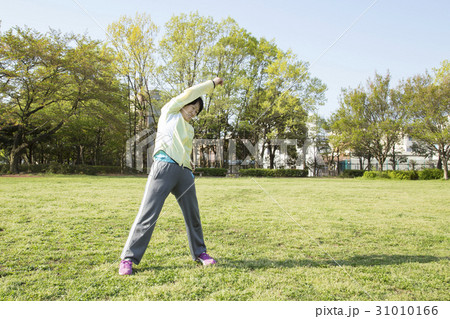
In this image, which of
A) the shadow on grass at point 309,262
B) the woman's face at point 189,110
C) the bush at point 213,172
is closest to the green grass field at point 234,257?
the shadow on grass at point 309,262

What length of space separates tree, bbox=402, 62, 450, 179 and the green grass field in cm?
2114

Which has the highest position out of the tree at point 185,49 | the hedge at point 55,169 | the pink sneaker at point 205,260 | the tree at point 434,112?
the tree at point 185,49

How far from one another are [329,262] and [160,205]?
1.91 meters

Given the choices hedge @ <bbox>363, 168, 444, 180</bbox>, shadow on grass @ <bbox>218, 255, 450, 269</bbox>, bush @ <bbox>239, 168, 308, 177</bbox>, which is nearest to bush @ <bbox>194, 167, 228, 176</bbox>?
bush @ <bbox>239, 168, 308, 177</bbox>

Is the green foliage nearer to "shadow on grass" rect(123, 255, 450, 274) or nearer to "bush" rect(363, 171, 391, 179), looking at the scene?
"bush" rect(363, 171, 391, 179)

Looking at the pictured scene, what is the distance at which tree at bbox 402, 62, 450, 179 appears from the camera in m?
23.2

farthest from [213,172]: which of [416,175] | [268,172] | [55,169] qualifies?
[416,175]

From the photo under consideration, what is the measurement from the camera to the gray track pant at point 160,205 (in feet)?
9.37

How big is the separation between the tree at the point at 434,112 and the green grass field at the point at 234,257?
2114 centimetres

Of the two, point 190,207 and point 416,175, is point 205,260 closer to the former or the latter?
point 190,207

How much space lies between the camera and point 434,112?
23.9 metres

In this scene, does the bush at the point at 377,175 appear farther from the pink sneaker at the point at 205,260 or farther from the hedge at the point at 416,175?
the pink sneaker at the point at 205,260

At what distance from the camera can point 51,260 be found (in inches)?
125

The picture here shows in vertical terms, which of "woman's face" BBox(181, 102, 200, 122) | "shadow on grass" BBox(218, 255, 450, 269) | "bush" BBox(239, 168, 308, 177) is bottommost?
"shadow on grass" BBox(218, 255, 450, 269)
